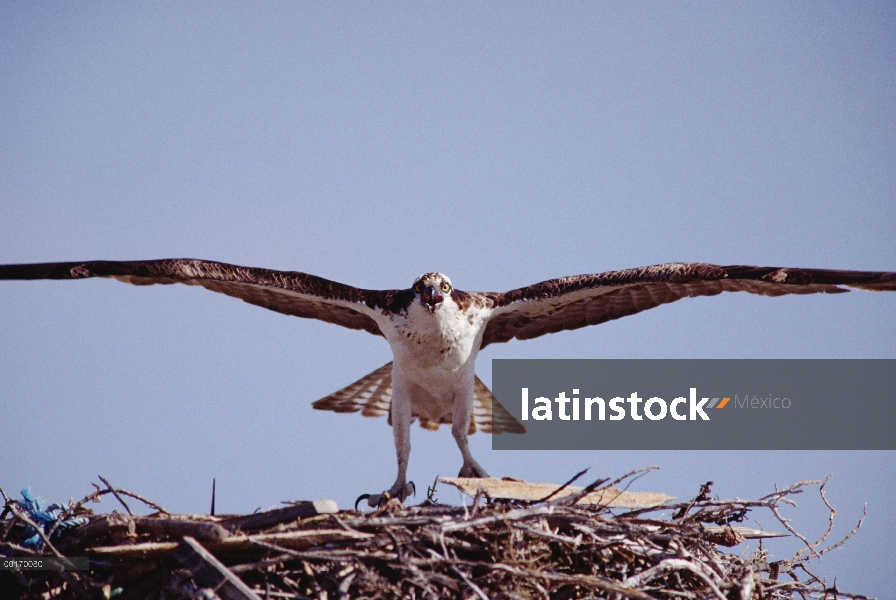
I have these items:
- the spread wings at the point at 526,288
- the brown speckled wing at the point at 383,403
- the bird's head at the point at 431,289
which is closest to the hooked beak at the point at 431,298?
the bird's head at the point at 431,289

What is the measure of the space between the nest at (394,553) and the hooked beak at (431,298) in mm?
1817

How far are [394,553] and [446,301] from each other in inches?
101

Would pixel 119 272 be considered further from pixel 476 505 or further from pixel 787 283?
pixel 787 283

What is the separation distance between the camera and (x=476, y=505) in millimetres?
5285

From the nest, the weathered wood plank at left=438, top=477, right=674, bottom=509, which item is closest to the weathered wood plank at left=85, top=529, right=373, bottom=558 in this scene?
the nest

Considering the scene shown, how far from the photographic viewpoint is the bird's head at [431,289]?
7230 mm

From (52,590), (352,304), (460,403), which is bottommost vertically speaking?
(52,590)

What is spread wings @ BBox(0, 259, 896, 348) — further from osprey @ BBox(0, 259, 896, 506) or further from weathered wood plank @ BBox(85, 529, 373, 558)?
weathered wood plank @ BBox(85, 529, 373, 558)

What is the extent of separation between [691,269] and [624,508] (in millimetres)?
2136

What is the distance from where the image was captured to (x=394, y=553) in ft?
17.1

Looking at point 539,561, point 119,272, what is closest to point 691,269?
point 539,561

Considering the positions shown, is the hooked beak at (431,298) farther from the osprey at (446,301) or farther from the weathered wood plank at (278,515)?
the weathered wood plank at (278,515)

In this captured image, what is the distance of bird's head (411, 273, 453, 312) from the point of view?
7.23 meters

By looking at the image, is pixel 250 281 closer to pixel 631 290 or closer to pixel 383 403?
pixel 383 403
